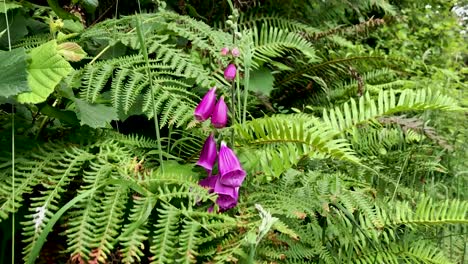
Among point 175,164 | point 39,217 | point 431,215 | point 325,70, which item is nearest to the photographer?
point 39,217

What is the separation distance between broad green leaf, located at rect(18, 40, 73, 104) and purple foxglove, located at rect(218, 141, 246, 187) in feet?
1.19

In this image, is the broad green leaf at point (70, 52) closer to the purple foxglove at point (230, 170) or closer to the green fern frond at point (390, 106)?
the purple foxglove at point (230, 170)

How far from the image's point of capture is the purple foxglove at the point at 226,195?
1.09 m

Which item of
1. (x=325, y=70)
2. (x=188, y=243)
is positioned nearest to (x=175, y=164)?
(x=188, y=243)

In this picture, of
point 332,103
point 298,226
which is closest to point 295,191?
point 298,226

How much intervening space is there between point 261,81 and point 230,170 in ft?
Answer: 2.68

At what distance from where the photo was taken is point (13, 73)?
100 cm

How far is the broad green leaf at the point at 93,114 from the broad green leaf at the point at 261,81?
74cm

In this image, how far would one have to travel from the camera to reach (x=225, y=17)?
2314mm

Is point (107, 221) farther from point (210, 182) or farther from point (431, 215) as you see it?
point (431, 215)

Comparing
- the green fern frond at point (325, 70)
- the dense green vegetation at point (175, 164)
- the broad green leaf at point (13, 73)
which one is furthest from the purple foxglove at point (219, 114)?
the green fern frond at point (325, 70)

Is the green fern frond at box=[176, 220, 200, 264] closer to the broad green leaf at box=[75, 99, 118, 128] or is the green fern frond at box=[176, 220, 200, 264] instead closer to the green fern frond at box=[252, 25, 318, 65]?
the broad green leaf at box=[75, 99, 118, 128]

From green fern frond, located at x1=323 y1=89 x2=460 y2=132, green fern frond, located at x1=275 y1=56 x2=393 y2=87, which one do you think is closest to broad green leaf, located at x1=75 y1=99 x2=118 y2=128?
green fern frond, located at x1=323 y1=89 x2=460 y2=132

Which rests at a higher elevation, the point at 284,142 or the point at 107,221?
the point at 284,142
